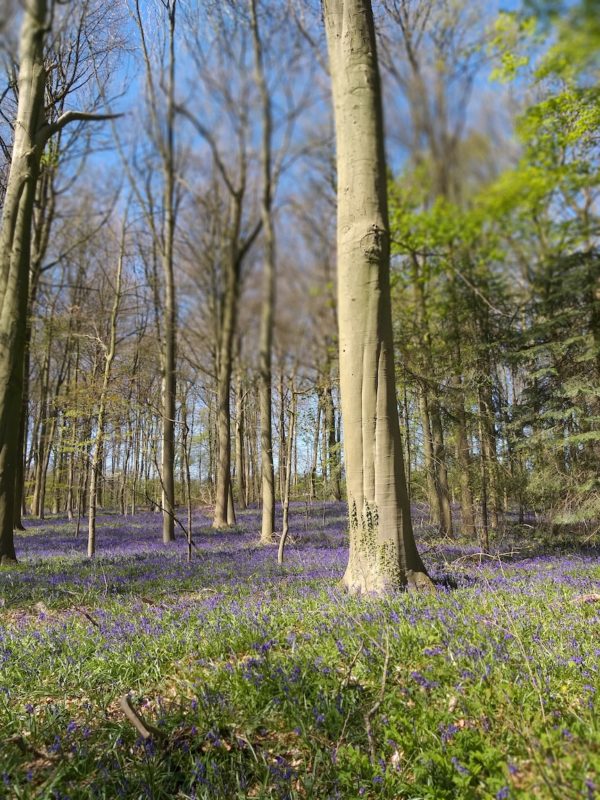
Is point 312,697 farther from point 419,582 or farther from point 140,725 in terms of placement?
point 419,582

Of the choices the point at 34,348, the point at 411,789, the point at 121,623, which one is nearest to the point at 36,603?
the point at 121,623

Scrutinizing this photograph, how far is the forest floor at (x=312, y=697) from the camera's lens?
212 centimetres

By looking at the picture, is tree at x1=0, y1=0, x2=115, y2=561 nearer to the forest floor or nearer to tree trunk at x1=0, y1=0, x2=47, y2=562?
tree trunk at x1=0, y1=0, x2=47, y2=562

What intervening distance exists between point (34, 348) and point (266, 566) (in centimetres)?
1608

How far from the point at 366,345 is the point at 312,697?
2953 millimetres

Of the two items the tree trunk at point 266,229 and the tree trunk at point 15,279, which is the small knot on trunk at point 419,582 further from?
the tree trunk at point 15,279

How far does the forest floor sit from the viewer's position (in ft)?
6.97

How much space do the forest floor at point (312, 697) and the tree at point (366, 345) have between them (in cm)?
53

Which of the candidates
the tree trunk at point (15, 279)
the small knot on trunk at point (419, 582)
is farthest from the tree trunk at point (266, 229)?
A: the tree trunk at point (15, 279)

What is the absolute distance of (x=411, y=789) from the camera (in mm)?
2074

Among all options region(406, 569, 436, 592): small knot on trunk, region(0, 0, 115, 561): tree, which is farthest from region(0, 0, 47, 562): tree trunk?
region(406, 569, 436, 592): small knot on trunk

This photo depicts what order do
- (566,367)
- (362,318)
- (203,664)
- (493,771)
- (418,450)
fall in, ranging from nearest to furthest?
(493,771) < (203,664) < (362,318) < (566,367) < (418,450)

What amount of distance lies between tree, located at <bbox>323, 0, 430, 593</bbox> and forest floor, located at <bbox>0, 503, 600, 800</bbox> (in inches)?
20.7

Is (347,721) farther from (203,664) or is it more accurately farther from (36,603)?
(36,603)
